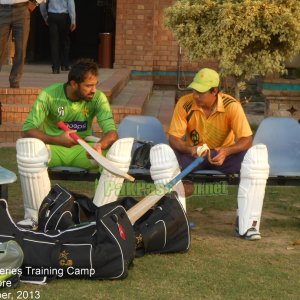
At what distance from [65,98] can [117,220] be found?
1.93 metres

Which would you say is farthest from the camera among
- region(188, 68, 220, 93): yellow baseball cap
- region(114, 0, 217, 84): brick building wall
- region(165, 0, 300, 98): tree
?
region(114, 0, 217, 84): brick building wall

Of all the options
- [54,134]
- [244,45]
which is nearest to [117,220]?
[54,134]

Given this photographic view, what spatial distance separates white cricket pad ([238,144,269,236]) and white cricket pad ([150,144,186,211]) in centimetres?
46

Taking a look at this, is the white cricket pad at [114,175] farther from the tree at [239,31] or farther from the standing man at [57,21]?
the standing man at [57,21]

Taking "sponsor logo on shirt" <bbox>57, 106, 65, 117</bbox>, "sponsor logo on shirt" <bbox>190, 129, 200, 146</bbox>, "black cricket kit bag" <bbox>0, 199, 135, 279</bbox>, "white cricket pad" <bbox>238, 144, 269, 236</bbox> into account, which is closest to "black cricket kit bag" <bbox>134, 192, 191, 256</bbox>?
"black cricket kit bag" <bbox>0, 199, 135, 279</bbox>

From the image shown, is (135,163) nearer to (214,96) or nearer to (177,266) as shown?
(214,96)

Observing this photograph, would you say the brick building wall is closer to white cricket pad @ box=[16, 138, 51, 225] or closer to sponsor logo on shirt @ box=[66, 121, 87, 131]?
sponsor logo on shirt @ box=[66, 121, 87, 131]

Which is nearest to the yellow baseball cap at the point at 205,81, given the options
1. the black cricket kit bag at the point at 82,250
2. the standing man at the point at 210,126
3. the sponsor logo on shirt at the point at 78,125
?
the standing man at the point at 210,126

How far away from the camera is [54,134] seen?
24.5 ft

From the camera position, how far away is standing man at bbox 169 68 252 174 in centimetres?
723

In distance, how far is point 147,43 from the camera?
16.5 meters

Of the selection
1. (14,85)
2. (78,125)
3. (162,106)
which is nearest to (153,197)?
(78,125)

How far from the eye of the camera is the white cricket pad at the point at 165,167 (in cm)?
688

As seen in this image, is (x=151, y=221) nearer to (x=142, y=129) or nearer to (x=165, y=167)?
(x=165, y=167)
